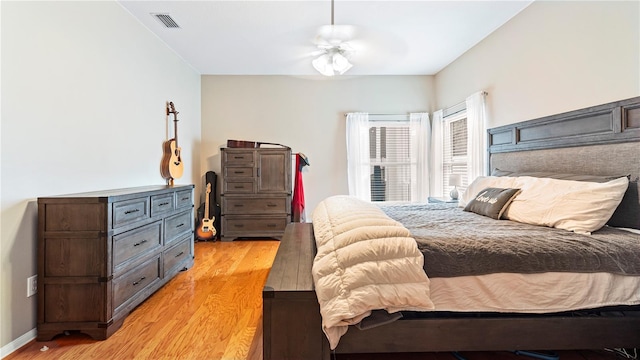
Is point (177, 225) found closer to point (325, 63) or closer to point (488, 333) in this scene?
point (325, 63)

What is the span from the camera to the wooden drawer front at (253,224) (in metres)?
4.40

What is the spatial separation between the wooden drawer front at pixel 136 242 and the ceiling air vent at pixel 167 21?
2.05 m

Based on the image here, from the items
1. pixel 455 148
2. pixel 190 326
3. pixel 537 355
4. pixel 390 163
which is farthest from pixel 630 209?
pixel 390 163

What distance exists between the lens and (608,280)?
1.44 meters

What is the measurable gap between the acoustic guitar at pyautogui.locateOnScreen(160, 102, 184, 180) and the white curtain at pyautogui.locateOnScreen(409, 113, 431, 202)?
3.49 m

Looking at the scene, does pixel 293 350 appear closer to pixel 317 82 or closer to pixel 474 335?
pixel 474 335

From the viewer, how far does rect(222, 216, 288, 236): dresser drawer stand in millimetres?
4395

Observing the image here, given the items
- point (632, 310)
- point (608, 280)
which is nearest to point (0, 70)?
point (608, 280)

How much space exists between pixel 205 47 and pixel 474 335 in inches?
156

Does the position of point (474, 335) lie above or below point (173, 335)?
above

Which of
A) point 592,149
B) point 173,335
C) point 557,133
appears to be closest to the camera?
point 173,335

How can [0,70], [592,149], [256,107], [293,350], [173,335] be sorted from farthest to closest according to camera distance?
[256,107], [592,149], [173,335], [0,70], [293,350]

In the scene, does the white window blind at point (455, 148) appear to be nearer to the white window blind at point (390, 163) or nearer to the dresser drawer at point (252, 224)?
the white window blind at point (390, 163)

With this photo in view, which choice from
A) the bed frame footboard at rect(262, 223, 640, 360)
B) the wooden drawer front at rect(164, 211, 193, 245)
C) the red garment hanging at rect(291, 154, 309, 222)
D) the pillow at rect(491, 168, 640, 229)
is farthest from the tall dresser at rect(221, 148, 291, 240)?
the pillow at rect(491, 168, 640, 229)
